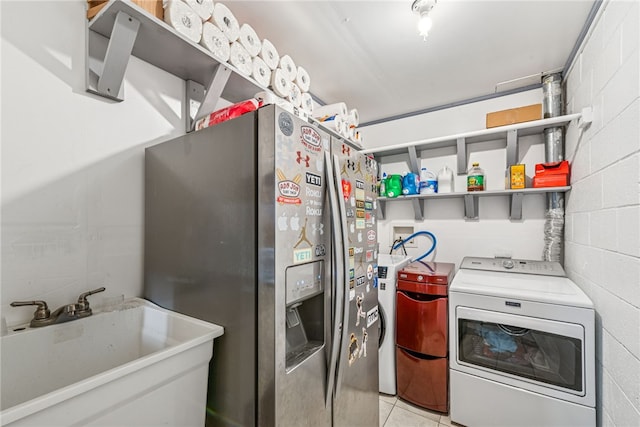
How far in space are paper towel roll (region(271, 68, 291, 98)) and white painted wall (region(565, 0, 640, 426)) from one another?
5.54 feet

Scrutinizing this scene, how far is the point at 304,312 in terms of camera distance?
1181 millimetres

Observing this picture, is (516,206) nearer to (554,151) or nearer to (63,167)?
(554,151)

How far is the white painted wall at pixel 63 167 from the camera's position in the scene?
101 cm

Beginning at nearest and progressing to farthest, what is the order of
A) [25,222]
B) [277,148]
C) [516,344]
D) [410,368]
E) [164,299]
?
1. [277,148]
2. [25,222]
3. [164,299]
4. [516,344]
5. [410,368]

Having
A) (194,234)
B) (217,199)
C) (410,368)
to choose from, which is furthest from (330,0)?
(410,368)

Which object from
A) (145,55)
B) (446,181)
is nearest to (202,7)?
(145,55)

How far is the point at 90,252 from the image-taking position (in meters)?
1.22

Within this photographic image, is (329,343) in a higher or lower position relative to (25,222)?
lower

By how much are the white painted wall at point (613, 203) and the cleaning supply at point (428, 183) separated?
3.45ft

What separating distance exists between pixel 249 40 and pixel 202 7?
0.99 feet

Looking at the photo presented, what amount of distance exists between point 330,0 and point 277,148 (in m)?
1.17

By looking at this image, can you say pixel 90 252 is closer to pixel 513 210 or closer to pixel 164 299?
pixel 164 299

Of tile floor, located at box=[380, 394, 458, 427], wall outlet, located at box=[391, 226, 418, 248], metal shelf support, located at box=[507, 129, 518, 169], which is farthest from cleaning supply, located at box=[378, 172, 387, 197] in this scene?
tile floor, located at box=[380, 394, 458, 427]

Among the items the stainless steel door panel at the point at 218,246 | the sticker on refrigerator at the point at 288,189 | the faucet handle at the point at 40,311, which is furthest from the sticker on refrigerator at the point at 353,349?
the faucet handle at the point at 40,311
